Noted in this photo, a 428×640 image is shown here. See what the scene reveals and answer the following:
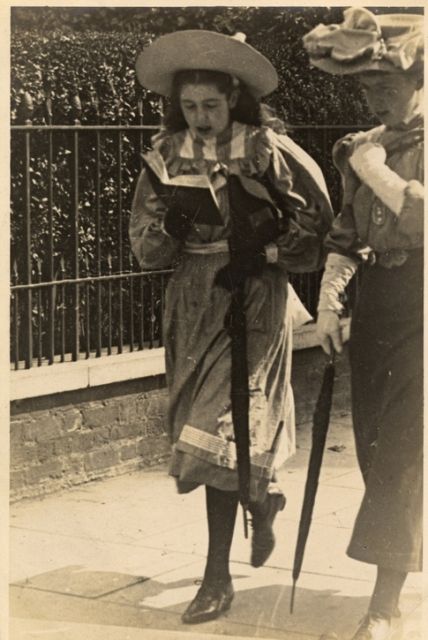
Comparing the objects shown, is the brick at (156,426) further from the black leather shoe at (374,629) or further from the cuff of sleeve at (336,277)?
the black leather shoe at (374,629)

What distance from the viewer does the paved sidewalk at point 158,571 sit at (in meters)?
5.34

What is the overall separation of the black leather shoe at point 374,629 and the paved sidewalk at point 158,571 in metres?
0.09

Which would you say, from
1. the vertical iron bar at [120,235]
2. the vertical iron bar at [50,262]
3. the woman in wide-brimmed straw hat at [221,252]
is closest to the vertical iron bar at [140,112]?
the vertical iron bar at [120,235]

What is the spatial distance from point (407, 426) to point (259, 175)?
1.13m

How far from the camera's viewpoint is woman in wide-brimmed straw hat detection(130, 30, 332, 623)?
538 centimetres

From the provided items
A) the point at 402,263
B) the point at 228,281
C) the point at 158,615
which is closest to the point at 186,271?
the point at 228,281

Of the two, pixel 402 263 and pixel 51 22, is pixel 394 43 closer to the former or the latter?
pixel 402 263

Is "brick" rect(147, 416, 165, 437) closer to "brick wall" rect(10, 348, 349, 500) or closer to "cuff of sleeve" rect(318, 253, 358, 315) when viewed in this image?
"brick wall" rect(10, 348, 349, 500)

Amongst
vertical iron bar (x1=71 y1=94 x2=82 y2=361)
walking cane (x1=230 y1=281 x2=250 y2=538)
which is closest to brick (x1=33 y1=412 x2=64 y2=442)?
vertical iron bar (x1=71 y1=94 x2=82 y2=361)

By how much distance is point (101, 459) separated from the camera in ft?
24.4

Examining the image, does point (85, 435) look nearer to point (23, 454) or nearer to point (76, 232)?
point (23, 454)

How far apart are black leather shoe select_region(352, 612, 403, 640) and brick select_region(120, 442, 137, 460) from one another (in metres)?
2.62

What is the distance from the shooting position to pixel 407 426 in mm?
5133

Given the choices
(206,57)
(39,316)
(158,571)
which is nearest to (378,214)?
(206,57)
